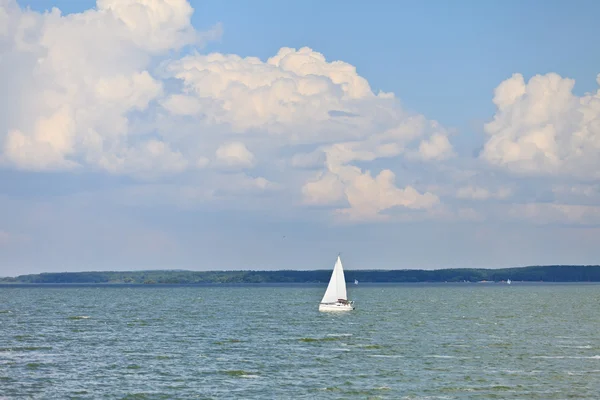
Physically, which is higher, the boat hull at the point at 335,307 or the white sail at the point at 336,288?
the white sail at the point at 336,288

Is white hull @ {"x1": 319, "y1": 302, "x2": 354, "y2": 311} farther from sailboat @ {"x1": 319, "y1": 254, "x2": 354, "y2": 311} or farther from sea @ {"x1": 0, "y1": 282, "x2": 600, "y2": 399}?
sea @ {"x1": 0, "y1": 282, "x2": 600, "y2": 399}

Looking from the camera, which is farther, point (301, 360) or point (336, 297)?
point (336, 297)

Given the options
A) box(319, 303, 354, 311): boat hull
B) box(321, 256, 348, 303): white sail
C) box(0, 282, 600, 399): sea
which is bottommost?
box(0, 282, 600, 399): sea

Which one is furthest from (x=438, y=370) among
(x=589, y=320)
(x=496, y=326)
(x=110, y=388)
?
(x=589, y=320)

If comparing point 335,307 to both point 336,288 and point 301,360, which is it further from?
point 301,360

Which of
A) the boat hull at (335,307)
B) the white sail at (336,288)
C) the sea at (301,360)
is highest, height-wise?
the white sail at (336,288)

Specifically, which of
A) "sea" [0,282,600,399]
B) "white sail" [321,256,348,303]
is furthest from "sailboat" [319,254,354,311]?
"sea" [0,282,600,399]

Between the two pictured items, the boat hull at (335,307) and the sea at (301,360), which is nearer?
the sea at (301,360)

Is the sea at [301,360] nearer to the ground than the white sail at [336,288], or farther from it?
nearer to the ground

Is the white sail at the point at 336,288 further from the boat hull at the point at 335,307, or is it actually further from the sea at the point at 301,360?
the sea at the point at 301,360

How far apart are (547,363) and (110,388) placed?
3467cm

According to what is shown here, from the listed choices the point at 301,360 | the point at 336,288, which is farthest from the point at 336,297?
the point at 301,360

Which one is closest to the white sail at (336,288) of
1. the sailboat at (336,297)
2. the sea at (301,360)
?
the sailboat at (336,297)

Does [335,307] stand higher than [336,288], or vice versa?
[336,288]
